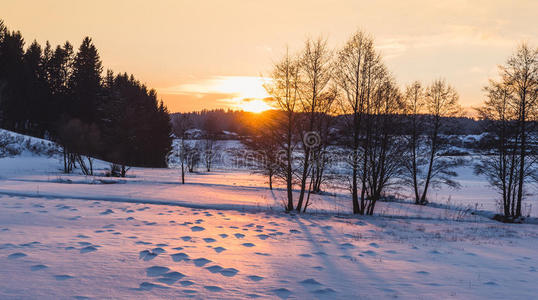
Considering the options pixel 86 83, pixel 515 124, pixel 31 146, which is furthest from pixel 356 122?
pixel 86 83

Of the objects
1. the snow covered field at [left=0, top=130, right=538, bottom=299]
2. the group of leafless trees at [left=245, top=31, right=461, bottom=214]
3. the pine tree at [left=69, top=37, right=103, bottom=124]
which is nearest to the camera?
the snow covered field at [left=0, top=130, right=538, bottom=299]

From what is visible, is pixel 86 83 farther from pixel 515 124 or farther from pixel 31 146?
pixel 515 124

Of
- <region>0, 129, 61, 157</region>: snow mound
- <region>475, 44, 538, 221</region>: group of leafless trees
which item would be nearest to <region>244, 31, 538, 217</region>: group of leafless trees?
<region>475, 44, 538, 221</region>: group of leafless trees

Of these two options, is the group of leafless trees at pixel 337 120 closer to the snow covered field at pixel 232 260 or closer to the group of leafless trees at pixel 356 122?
the group of leafless trees at pixel 356 122

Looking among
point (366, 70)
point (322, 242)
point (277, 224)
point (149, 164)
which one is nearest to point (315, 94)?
point (366, 70)

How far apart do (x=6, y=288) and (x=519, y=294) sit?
27.6 feet

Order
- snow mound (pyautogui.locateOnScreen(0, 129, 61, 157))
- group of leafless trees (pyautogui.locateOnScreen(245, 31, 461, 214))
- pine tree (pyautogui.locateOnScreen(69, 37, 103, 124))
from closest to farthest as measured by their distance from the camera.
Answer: group of leafless trees (pyautogui.locateOnScreen(245, 31, 461, 214)) < snow mound (pyautogui.locateOnScreen(0, 129, 61, 157)) < pine tree (pyautogui.locateOnScreen(69, 37, 103, 124))

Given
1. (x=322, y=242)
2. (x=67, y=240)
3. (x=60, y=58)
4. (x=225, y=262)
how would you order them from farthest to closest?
(x=60, y=58) < (x=322, y=242) < (x=67, y=240) < (x=225, y=262)

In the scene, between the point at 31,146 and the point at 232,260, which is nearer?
the point at 232,260

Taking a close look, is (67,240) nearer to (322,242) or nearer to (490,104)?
(322,242)

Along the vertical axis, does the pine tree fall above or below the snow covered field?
above

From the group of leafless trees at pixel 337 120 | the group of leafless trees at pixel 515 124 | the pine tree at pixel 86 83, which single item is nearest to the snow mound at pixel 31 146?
the pine tree at pixel 86 83

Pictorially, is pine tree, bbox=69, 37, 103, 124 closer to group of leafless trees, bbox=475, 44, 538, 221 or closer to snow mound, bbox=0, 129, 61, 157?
snow mound, bbox=0, 129, 61, 157

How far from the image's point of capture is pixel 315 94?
17.8 meters
